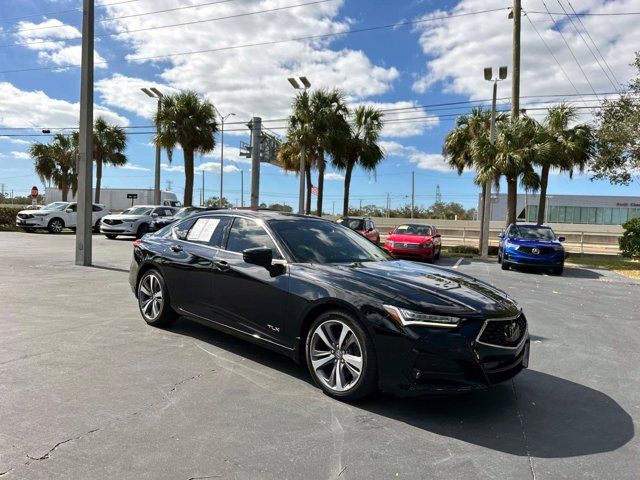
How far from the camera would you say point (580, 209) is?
57.6 m

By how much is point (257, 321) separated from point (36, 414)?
1876 millimetres

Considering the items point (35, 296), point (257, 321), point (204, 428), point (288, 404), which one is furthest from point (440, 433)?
point (35, 296)

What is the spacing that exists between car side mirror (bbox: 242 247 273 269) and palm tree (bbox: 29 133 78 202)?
43.4 metres

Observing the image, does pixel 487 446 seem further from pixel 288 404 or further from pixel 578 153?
pixel 578 153

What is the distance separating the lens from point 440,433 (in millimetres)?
3428

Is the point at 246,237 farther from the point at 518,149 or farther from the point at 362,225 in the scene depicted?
the point at 518,149

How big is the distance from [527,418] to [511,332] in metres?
0.66

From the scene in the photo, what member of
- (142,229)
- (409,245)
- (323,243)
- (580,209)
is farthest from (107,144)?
(580,209)

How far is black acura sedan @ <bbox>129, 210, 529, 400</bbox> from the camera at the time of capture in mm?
3498

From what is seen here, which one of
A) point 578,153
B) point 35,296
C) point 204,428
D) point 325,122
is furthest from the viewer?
point 325,122

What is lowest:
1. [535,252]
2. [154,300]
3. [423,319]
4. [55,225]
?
[55,225]

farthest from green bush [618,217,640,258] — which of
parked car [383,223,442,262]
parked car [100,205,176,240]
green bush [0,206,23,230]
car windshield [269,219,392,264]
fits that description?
green bush [0,206,23,230]

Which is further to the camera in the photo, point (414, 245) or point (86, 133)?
point (414, 245)

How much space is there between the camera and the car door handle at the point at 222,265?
495 cm
